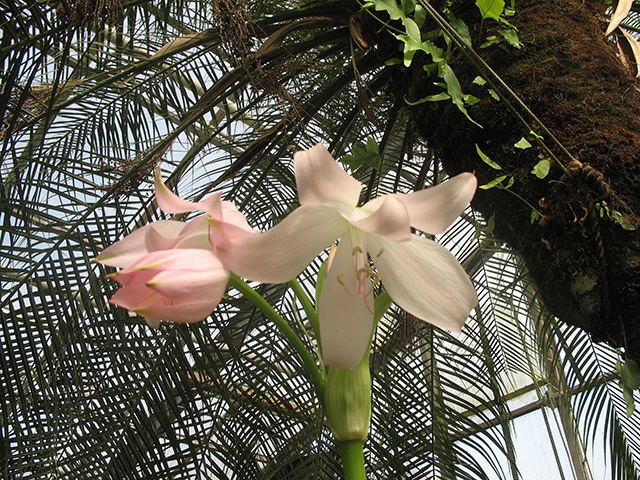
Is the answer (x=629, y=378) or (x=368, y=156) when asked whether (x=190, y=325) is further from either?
(x=629, y=378)

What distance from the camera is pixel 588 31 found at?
118 cm

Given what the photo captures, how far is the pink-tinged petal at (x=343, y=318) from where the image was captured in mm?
508

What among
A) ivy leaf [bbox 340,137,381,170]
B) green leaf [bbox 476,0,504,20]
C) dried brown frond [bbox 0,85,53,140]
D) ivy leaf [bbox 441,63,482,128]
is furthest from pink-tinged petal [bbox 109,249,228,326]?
dried brown frond [bbox 0,85,53,140]

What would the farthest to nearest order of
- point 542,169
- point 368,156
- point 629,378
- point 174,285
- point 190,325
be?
point 190,325 → point 368,156 → point 542,169 → point 629,378 → point 174,285

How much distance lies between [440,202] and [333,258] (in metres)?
0.13

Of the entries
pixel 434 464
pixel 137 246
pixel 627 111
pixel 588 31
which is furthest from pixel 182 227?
pixel 434 464

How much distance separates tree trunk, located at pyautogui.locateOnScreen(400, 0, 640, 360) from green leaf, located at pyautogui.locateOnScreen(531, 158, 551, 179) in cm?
2

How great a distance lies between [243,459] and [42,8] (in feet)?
4.77

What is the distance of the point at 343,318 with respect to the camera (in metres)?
0.52

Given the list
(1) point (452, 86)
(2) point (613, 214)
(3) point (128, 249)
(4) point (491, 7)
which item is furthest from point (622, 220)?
(3) point (128, 249)

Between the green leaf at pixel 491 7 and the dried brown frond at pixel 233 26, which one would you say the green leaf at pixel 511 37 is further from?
the dried brown frond at pixel 233 26

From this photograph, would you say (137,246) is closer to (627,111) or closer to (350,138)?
(627,111)

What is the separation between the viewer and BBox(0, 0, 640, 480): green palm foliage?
1.34 meters

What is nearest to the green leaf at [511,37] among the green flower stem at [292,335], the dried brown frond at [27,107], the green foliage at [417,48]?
the green foliage at [417,48]
